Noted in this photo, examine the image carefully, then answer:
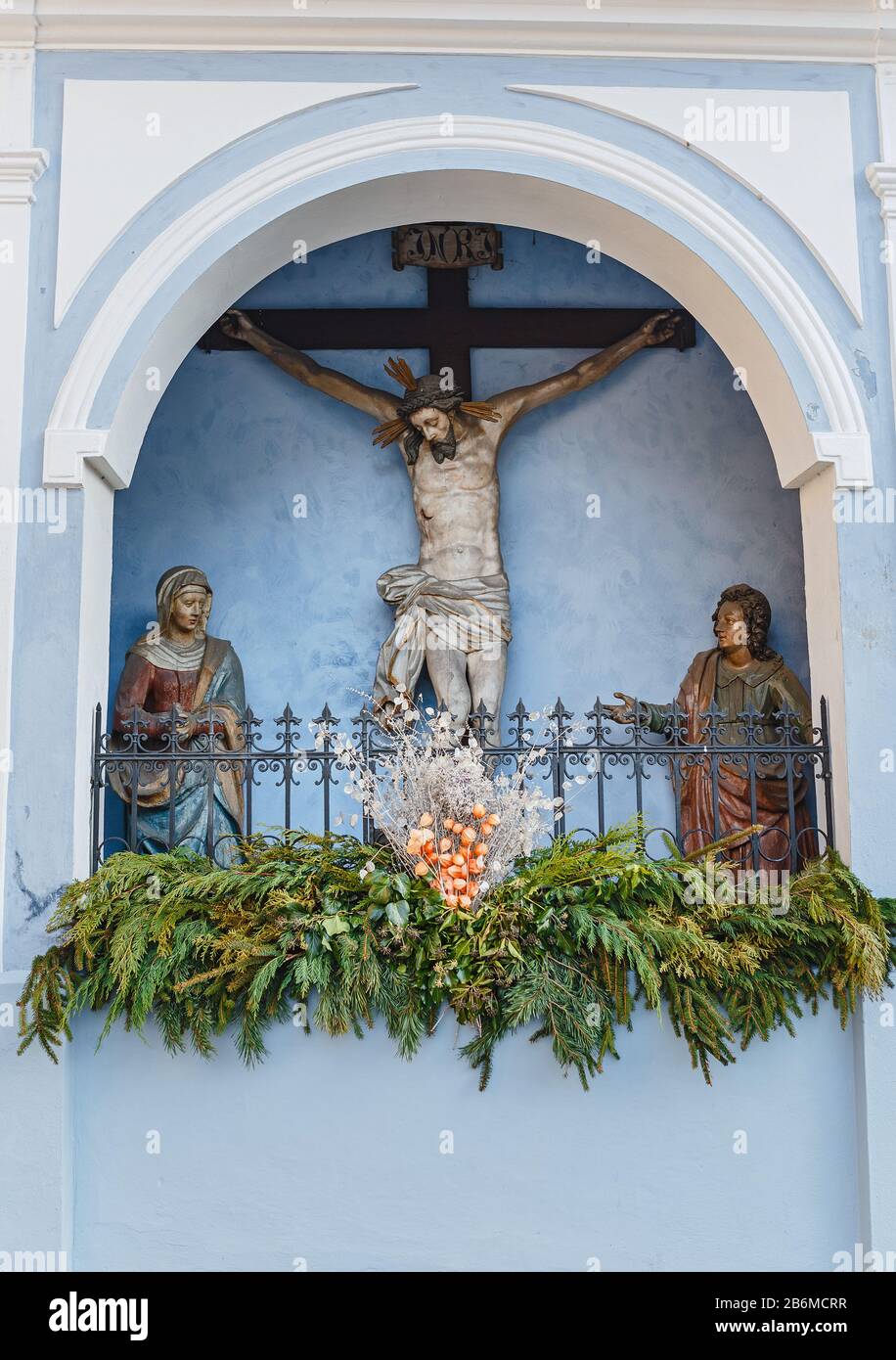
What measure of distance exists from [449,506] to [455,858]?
2589 millimetres

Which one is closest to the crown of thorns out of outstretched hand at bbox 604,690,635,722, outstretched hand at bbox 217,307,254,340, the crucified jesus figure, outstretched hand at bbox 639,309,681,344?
the crucified jesus figure

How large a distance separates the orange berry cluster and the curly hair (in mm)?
2308

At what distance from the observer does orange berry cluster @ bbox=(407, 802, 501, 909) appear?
542cm

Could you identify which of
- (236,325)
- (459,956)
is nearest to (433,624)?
(236,325)

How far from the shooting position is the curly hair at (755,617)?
7285mm

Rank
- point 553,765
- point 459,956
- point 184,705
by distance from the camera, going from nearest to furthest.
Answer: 1. point 459,956
2. point 553,765
3. point 184,705

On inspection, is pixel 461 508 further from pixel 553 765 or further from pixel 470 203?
pixel 553 765

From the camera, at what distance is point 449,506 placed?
297 inches

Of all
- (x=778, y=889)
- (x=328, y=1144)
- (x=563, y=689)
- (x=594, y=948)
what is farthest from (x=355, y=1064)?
(x=563, y=689)

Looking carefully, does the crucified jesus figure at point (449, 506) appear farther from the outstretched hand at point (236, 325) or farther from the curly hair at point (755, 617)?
the curly hair at point (755, 617)

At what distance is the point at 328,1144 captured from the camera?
5.43m

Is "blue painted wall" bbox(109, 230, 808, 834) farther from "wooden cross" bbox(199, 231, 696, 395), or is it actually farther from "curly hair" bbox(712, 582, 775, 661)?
"curly hair" bbox(712, 582, 775, 661)

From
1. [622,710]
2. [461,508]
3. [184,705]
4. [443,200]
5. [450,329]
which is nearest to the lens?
[443,200]

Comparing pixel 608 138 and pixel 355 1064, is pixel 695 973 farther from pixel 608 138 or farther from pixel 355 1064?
pixel 608 138
